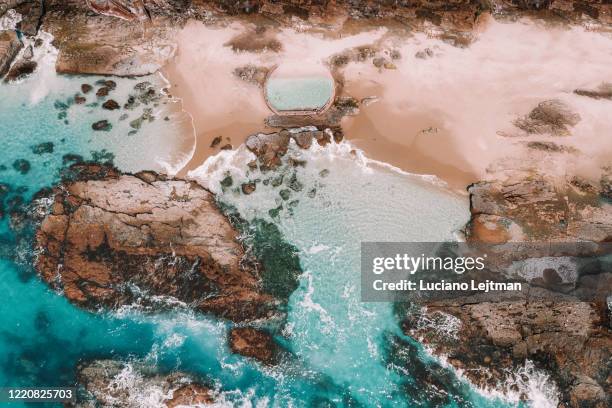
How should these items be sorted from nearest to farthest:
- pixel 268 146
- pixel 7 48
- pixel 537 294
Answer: pixel 537 294
pixel 268 146
pixel 7 48

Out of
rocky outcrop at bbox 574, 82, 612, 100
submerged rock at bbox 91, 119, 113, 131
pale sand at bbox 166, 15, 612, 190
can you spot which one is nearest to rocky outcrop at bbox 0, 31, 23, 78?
submerged rock at bbox 91, 119, 113, 131

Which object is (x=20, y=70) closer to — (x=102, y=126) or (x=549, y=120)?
(x=102, y=126)

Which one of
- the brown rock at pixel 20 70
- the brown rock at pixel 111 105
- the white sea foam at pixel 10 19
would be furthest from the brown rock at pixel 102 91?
the white sea foam at pixel 10 19

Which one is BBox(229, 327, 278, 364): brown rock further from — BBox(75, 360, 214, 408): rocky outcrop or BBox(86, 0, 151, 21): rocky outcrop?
BBox(86, 0, 151, 21): rocky outcrop

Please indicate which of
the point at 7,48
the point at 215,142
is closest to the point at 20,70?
the point at 7,48

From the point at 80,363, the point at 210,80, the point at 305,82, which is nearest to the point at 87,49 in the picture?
the point at 210,80
